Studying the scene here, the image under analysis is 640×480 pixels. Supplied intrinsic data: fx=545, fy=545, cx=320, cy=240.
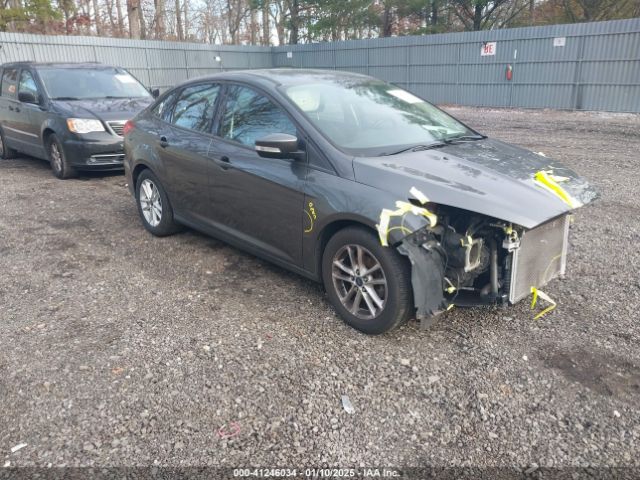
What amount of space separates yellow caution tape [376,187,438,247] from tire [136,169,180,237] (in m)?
2.90

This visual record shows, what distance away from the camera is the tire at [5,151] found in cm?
1029

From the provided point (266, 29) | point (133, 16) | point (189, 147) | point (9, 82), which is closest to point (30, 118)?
point (9, 82)

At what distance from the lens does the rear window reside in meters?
9.48

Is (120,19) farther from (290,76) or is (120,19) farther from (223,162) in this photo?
(223,162)

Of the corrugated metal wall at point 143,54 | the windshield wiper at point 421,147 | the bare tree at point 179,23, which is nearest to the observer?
the windshield wiper at point 421,147

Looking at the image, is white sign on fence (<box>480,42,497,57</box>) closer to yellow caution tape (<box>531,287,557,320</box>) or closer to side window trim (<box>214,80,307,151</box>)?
side window trim (<box>214,80,307,151</box>)

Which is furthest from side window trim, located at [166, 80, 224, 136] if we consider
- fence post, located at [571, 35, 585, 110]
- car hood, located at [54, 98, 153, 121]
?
fence post, located at [571, 35, 585, 110]

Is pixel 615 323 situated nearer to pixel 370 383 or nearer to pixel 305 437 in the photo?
pixel 370 383

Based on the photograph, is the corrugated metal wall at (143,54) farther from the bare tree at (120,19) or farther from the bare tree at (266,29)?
the bare tree at (120,19)

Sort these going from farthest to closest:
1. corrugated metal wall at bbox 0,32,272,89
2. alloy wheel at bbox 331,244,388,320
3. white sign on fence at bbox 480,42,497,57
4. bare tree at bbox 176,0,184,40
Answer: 1. bare tree at bbox 176,0,184,40
2. white sign on fence at bbox 480,42,497,57
3. corrugated metal wall at bbox 0,32,272,89
4. alloy wheel at bbox 331,244,388,320

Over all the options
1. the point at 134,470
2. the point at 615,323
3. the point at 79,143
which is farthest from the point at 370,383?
the point at 79,143

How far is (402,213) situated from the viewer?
131 inches

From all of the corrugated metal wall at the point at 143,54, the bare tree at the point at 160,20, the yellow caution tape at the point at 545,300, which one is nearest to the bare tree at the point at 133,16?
the corrugated metal wall at the point at 143,54

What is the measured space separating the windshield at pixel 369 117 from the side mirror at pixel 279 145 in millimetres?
275
